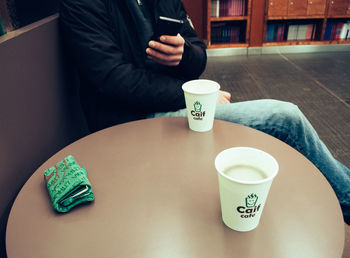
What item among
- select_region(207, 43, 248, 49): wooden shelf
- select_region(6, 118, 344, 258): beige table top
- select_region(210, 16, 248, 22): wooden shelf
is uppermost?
select_region(6, 118, 344, 258): beige table top

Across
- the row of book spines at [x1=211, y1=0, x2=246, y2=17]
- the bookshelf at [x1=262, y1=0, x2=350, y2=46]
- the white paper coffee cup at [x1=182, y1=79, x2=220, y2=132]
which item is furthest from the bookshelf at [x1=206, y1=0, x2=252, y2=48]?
the white paper coffee cup at [x1=182, y1=79, x2=220, y2=132]

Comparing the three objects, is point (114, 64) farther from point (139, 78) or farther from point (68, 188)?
point (68, 188)

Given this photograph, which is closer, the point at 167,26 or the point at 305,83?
the point at 167,26

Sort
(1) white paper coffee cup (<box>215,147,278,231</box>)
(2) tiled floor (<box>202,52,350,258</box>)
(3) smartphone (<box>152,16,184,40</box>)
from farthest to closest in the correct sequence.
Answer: (2) tiled floor (<box>202,52,350,258</box>)
(3) smartphone (<box>152,16,184,40</box>)
(1) white paper coffee cup (<box>215,147,278,231</box>)

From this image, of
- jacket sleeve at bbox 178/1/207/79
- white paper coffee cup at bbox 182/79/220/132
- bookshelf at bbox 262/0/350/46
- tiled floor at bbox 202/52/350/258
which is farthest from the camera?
bookshelf at bbox 262/0/350/46

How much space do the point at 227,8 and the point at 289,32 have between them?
99 cm

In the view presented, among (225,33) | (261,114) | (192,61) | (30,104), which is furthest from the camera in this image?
(225,33)

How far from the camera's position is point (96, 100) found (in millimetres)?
1156

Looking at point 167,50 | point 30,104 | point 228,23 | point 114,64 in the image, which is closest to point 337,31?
point 228,23

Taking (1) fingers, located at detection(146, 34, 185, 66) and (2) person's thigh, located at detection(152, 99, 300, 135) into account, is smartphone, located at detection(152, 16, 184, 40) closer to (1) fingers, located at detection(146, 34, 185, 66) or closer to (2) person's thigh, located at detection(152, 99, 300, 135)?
(1) fingers, located at detection(146, 34, 185, 66)

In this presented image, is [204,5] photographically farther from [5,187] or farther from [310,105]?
[5,187]

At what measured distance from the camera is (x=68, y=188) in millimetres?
591

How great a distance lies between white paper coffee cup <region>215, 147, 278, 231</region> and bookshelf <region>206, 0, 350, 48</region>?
12.2ft

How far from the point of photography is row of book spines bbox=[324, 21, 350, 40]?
4070 millimetres
